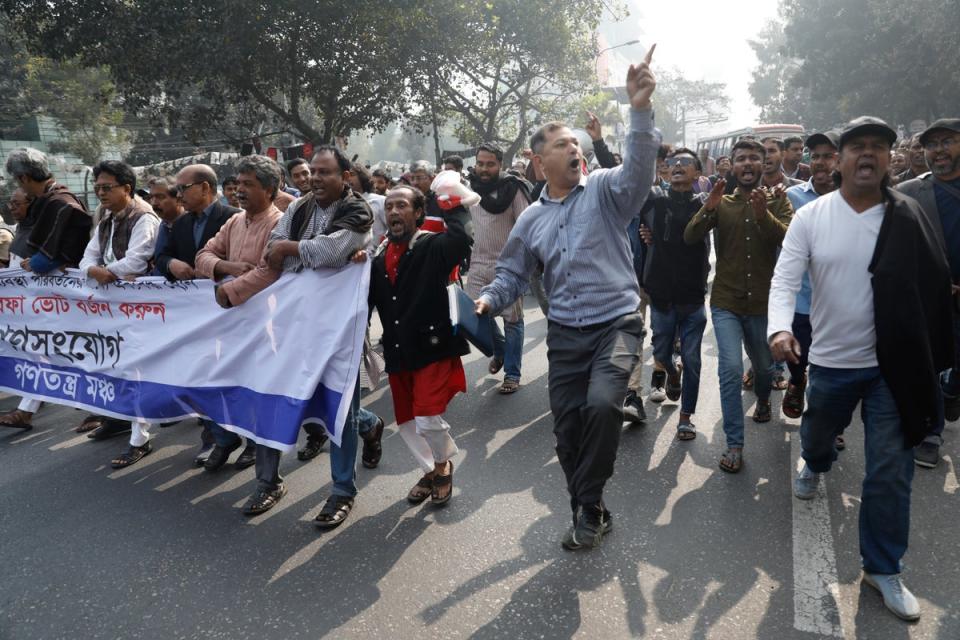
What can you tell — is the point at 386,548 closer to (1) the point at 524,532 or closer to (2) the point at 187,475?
(1) the point at 524,532

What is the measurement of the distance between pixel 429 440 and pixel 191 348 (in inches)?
68.6

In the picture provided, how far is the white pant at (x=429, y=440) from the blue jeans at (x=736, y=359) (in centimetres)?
166

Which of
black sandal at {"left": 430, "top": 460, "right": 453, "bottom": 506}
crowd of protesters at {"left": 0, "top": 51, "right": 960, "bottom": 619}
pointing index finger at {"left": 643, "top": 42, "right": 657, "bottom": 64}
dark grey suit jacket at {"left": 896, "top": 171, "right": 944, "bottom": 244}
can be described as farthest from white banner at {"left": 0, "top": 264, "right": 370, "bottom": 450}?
dark grey suit jacket at {"left": 896, "top": 171, "right": 944, "bottom": 244}

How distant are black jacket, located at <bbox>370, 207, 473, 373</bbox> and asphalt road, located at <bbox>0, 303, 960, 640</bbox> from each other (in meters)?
0.87

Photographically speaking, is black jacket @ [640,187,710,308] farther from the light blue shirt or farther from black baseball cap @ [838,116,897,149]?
black baseball cap @ [838,116,897,149]

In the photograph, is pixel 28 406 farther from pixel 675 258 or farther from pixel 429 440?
pixel 675 258

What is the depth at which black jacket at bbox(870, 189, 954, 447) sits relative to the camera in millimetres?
2646

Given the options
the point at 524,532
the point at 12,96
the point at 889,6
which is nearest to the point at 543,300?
the point at 524,532

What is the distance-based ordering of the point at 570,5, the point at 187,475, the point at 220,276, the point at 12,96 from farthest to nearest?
1. the point at 12,96
2. the point at 570,5
3. the point at 187,475
4. the point at 220,276

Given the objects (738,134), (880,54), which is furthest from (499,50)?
(880,54)

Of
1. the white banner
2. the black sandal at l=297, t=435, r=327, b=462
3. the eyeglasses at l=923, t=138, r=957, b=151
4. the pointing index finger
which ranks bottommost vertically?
the black sandal at l=297, t=435, r=327, b=462

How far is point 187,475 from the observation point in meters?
4.56

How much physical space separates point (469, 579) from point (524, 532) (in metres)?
0.48

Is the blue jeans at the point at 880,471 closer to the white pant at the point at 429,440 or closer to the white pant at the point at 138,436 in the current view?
the white pant at the point at 429,440
